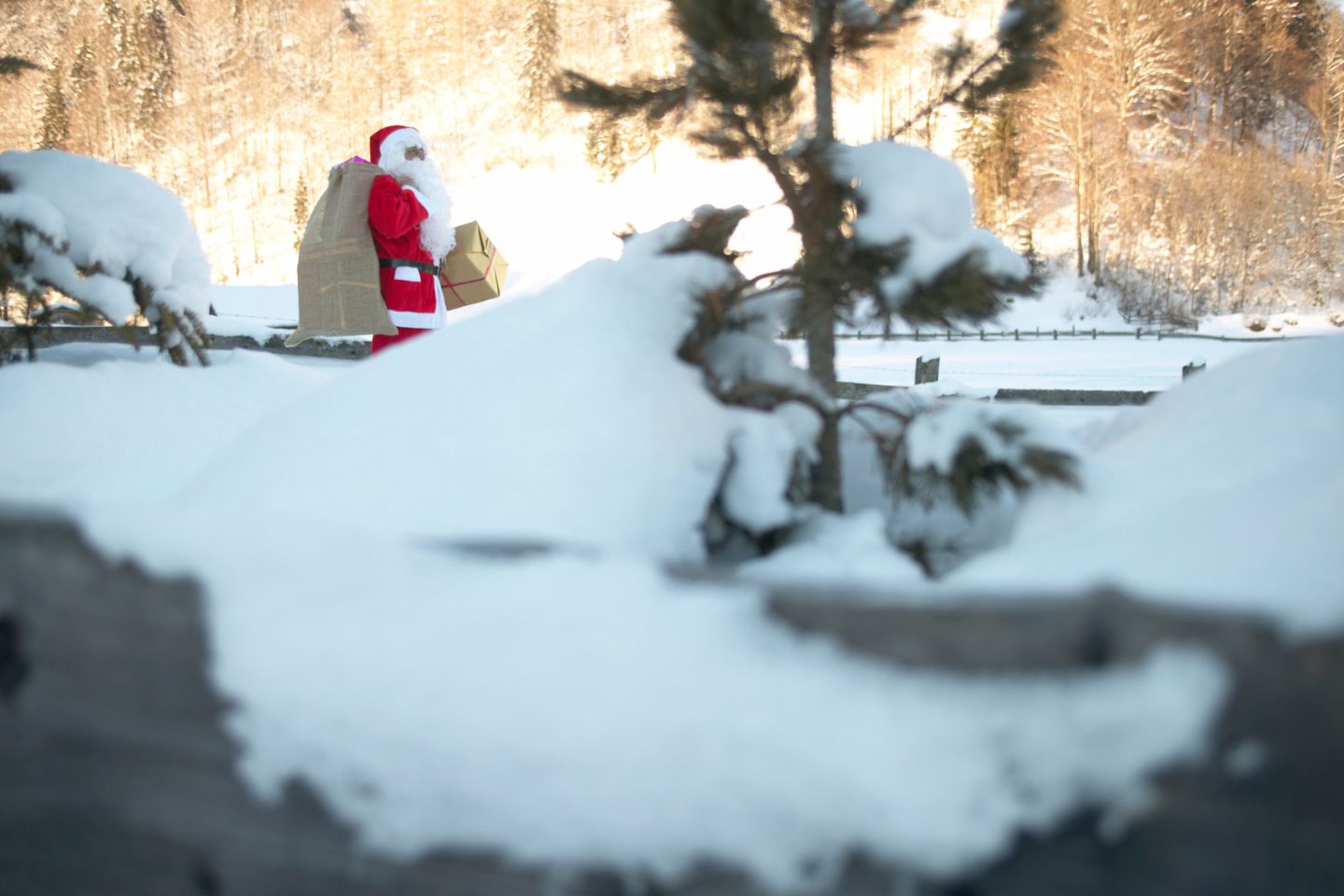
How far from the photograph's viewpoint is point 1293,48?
90.0 ft

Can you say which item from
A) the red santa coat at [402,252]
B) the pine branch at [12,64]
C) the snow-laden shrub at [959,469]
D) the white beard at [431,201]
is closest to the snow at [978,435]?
the snow-laden shrub at [959,469]

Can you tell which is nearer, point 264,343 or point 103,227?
point 103,227

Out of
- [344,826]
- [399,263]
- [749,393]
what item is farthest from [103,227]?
[344,826]

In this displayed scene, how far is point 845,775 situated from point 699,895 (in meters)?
0.26

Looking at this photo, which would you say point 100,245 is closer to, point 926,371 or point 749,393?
point 749,393

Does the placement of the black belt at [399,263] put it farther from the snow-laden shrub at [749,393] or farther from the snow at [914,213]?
the snow at [914,213]

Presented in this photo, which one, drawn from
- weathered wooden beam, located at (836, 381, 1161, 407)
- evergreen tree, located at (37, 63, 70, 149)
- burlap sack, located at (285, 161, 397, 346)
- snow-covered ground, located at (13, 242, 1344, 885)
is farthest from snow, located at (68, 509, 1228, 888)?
evergreen tree, located at (37, 63, 70, 149)

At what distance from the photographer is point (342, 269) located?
388 centimetres

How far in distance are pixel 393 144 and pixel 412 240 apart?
44cm

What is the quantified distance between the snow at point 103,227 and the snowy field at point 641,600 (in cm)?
156

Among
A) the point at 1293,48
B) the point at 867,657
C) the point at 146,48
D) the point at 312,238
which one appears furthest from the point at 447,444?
the point at 146,48

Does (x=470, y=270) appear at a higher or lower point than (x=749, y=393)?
higher

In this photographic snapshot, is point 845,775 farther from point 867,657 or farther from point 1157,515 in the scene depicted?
point 1157,515

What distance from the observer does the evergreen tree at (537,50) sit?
38.0 m
